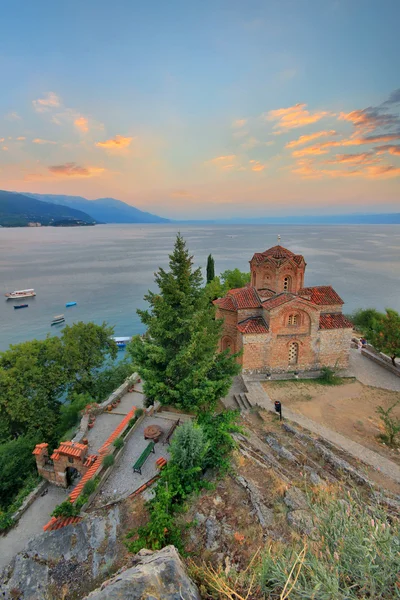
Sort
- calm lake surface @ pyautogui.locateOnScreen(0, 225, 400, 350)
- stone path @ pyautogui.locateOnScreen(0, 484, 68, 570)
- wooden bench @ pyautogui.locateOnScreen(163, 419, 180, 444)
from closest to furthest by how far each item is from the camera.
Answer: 1. stone path @ pyautogui.locateOnScreen(0, 484, 68, 570)
2. wooden bench @ pyautogui.locateOnScreen(163, 419, 180, 444)
3. calm lake surface @ pyautogui.locateOnScreen(0, 225, 400, 350)

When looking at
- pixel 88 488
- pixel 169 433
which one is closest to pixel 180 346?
pixel 169 433

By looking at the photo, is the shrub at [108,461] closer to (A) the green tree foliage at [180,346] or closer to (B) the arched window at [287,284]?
(A) the green tree foliage at [180,346]

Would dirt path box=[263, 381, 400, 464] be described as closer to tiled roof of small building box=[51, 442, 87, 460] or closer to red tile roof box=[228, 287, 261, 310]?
red tile roof box=[228, 287, 261, 310]

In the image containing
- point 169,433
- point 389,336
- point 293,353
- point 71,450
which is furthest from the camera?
point 293,353

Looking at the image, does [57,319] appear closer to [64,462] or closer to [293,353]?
[64,462]

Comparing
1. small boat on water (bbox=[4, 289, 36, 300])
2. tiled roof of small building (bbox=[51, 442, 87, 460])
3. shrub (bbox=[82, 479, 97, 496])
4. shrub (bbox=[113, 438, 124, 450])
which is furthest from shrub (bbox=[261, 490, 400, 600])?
small boat on water (bbox=[4, 289, 36, 300])

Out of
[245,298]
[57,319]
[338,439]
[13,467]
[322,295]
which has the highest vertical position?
[245,298]

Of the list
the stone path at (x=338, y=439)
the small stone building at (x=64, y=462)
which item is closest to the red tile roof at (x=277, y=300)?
the stone path at (x=338, y=439)
